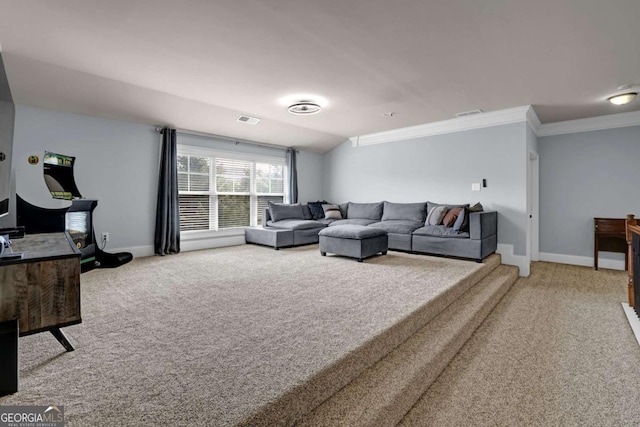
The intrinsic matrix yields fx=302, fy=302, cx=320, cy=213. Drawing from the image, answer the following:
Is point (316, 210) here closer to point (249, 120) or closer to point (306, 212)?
point (306, 212)

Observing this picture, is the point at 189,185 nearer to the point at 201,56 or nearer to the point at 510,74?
the point at 201,56

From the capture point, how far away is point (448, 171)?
540 centimetres

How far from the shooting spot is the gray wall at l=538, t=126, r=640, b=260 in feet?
15.2

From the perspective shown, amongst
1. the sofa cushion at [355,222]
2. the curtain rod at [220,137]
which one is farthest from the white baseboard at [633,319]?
the curtain rod at [220,137]

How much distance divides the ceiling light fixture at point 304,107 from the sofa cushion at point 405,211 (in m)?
2.37

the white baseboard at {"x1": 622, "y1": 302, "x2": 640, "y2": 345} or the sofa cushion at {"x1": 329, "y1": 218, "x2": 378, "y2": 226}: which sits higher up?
the sofa cushion at {"x1": 329, "y1": 218, "x2": 378, "y2": 226}

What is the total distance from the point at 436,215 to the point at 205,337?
411 centimetres

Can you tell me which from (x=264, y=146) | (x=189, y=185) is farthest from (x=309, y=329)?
(x=264, y=146)

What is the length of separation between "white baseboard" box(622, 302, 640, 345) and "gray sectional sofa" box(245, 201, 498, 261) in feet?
4.70

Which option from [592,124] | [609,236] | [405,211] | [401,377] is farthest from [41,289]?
[592,124]

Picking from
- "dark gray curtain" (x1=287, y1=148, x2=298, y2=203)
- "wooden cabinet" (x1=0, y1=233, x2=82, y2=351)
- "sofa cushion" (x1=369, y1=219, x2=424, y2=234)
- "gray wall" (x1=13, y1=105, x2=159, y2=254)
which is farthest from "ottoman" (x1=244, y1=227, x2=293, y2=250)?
"wooden cabinet" (x1=0, y1=233, x2=82, y2=351)

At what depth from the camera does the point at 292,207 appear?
637cm

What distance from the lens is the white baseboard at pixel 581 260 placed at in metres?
4.71

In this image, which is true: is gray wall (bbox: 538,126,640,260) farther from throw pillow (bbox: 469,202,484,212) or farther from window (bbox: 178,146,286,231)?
window (bbox: 178,146,286,231)
